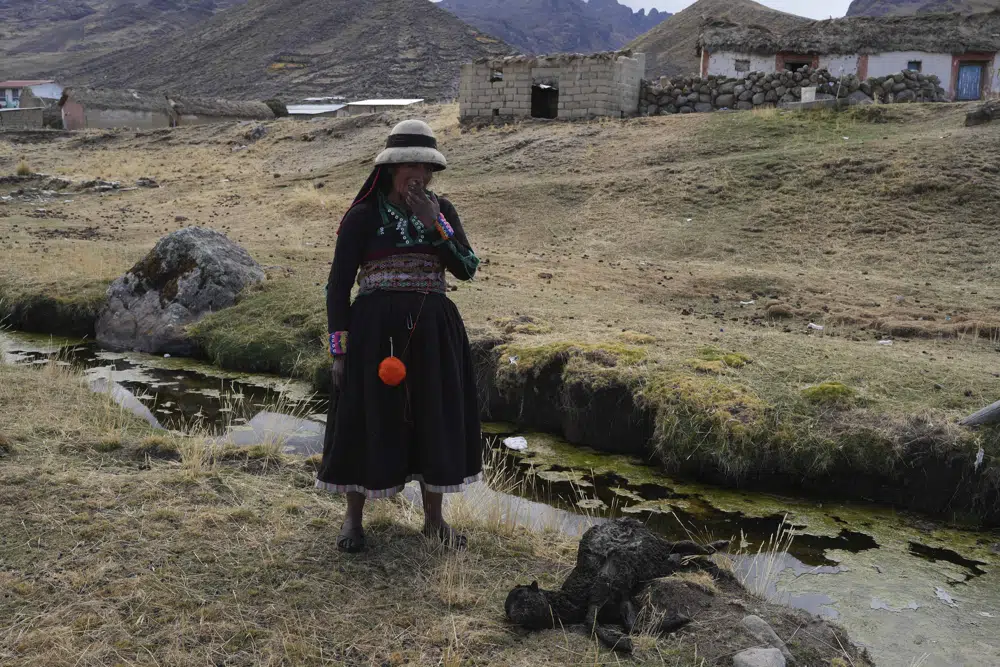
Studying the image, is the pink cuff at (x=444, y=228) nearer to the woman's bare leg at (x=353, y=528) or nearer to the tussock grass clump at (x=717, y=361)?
the woman's bare leg at (x=353, y=528)

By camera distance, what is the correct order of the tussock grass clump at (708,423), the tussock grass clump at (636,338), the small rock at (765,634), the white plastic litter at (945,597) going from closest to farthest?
the small rock at (765,634), the white plastic litter at (945,597), the tussock grass clump at (708,423), the tussock grass clump at (636,338)

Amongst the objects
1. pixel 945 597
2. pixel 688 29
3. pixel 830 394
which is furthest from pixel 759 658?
pixel 688 29

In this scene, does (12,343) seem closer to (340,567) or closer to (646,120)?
(340,567)

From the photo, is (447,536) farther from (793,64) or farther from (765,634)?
(793,64)

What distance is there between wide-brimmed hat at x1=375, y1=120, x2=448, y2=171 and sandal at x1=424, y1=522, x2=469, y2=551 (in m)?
1.86

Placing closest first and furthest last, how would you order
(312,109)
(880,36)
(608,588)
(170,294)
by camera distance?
1. (608,588)
2. (170,294)
3. (880,36)
4. (312,109)

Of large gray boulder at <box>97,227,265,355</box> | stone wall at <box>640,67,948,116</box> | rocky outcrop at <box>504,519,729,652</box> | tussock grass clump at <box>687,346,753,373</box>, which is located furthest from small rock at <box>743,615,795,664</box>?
stone wall at <box>640,67,948,116</box>

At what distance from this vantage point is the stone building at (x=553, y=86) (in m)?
23.7

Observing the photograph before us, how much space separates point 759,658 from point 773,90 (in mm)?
21926

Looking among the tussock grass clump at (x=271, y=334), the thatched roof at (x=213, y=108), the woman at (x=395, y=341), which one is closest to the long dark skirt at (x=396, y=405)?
the woman at (x=395, y=341)

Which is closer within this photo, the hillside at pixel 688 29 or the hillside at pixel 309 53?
the hillside at pixel 688 29

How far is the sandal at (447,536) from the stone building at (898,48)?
91.7 feet

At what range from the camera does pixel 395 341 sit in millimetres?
4395

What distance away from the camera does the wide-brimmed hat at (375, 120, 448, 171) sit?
4.29 meters
